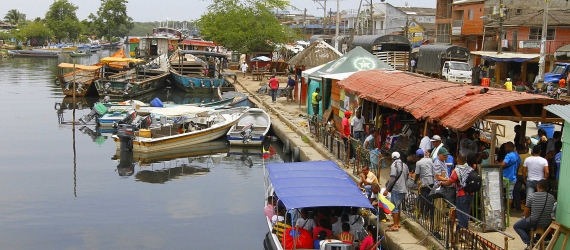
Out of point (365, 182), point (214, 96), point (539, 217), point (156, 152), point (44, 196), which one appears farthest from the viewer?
point (214, 96)

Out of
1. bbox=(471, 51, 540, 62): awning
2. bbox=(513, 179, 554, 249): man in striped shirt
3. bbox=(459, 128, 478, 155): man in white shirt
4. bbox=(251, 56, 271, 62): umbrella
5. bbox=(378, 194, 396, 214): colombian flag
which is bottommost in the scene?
bbox=(378, 194, 396, 214): colombian flag

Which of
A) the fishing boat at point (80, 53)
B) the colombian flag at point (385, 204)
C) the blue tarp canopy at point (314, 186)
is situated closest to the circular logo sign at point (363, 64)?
the blue tarp canopy at point (314, 186)

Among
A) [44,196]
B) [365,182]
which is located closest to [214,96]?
[44,196]

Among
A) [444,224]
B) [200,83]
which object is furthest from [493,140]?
[200,83]

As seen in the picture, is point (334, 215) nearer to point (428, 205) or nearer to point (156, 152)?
point (428, 205)

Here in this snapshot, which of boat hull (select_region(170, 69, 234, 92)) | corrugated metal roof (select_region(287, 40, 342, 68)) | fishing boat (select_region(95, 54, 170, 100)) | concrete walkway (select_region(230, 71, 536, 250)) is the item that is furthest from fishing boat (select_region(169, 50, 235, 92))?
corrugated metal roof (select_region(287, 40, 342, 68))

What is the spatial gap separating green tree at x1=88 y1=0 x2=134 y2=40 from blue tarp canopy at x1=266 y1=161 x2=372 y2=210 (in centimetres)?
15486

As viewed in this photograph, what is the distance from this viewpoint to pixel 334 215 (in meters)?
12.3

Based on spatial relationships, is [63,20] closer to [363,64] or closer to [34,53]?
[34,53]

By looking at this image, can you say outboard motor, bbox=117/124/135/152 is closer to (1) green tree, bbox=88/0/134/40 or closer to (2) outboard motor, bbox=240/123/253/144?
(2) outboard motor, bbox=240/123/253/144

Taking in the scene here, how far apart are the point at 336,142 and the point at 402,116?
2195 millimetres

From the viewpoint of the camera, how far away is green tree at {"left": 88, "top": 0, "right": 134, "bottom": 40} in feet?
529

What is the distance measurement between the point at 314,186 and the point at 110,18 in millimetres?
159398

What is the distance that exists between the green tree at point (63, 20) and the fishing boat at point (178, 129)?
128354 mm
